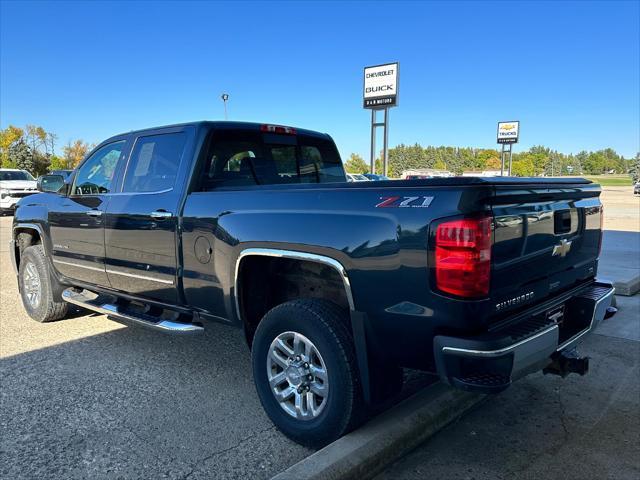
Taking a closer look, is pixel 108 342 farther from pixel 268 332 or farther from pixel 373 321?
pixel 373 321

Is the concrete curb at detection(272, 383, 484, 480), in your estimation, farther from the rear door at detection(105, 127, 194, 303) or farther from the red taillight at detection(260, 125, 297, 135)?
the red taillight at detection(260, 125, 297, 135)

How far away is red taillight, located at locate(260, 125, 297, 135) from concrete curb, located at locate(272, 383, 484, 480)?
8.02ft

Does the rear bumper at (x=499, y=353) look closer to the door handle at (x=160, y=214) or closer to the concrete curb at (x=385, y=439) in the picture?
the concrete curb at (x=385, y=439)

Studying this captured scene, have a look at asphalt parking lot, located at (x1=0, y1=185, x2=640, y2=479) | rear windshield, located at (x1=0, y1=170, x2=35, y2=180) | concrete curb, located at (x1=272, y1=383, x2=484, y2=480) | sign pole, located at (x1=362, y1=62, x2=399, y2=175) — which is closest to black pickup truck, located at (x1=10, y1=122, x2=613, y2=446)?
concrete curb, located at (x1=272, y1=383, x2=484, y2=480)

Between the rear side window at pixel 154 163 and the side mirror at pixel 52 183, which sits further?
the side mirror at pixel 52 183

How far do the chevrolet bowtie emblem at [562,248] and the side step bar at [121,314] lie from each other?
2466 mm

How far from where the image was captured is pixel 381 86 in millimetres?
21141

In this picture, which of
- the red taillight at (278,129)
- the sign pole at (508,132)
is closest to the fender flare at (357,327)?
the red taillight at (278,129)

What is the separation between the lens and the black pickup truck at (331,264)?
8.04 ft

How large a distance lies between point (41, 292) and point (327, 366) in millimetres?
4084

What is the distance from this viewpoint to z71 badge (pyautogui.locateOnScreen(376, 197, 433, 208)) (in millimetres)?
2496

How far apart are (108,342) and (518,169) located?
356 ft

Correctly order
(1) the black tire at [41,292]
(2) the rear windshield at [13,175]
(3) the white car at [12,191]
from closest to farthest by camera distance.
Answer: (1) the black tire at [41,292]
(3) the white car at [12,191]
(2) the rear windshield at [13,175]

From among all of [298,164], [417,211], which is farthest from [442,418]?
[298,164]
